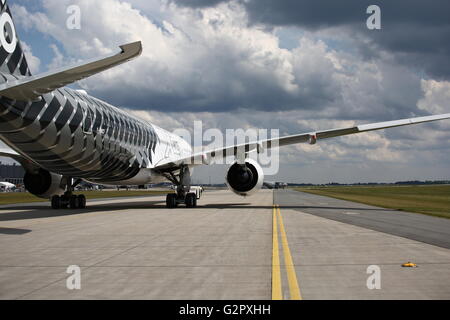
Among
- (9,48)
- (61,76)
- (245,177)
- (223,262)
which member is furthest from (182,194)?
(223,262)

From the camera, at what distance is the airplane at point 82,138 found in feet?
40.8

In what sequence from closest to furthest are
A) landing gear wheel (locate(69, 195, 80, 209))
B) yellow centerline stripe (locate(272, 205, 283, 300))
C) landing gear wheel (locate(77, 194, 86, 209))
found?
1. yellow centerline stripe (locate(272, 205, 283, 300))
2. landing gear wheel (locate(69, 195, 80, 209))
3. landing gear wheel (locate(77, 194, 86, 209))

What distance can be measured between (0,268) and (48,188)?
17525mm

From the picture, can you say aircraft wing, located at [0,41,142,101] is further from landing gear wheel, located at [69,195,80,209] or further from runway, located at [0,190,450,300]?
landing gear wheel, located at [69,195,80,209]

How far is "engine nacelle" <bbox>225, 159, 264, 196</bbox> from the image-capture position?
23.7 m

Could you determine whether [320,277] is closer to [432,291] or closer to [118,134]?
[432,291]

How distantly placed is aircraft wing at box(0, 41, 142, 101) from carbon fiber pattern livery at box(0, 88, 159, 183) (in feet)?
2.87

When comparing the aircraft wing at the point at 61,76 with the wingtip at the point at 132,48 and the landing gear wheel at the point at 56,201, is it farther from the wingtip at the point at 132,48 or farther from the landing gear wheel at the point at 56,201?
the landing gear wheel at the point at 56,201

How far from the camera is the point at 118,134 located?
2172 cm

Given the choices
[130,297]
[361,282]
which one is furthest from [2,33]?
[361,282]

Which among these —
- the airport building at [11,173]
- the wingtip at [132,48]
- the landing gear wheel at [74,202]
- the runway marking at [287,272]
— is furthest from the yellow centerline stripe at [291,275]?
the airport building at [11,173]

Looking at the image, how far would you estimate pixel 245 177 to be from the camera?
78.2 feet

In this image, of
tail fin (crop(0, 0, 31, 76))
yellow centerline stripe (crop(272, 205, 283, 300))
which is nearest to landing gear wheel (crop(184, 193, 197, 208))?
tail fin (crop(0, 0, 31, 76))

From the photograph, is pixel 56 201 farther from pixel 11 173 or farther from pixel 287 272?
pixel 11 173
